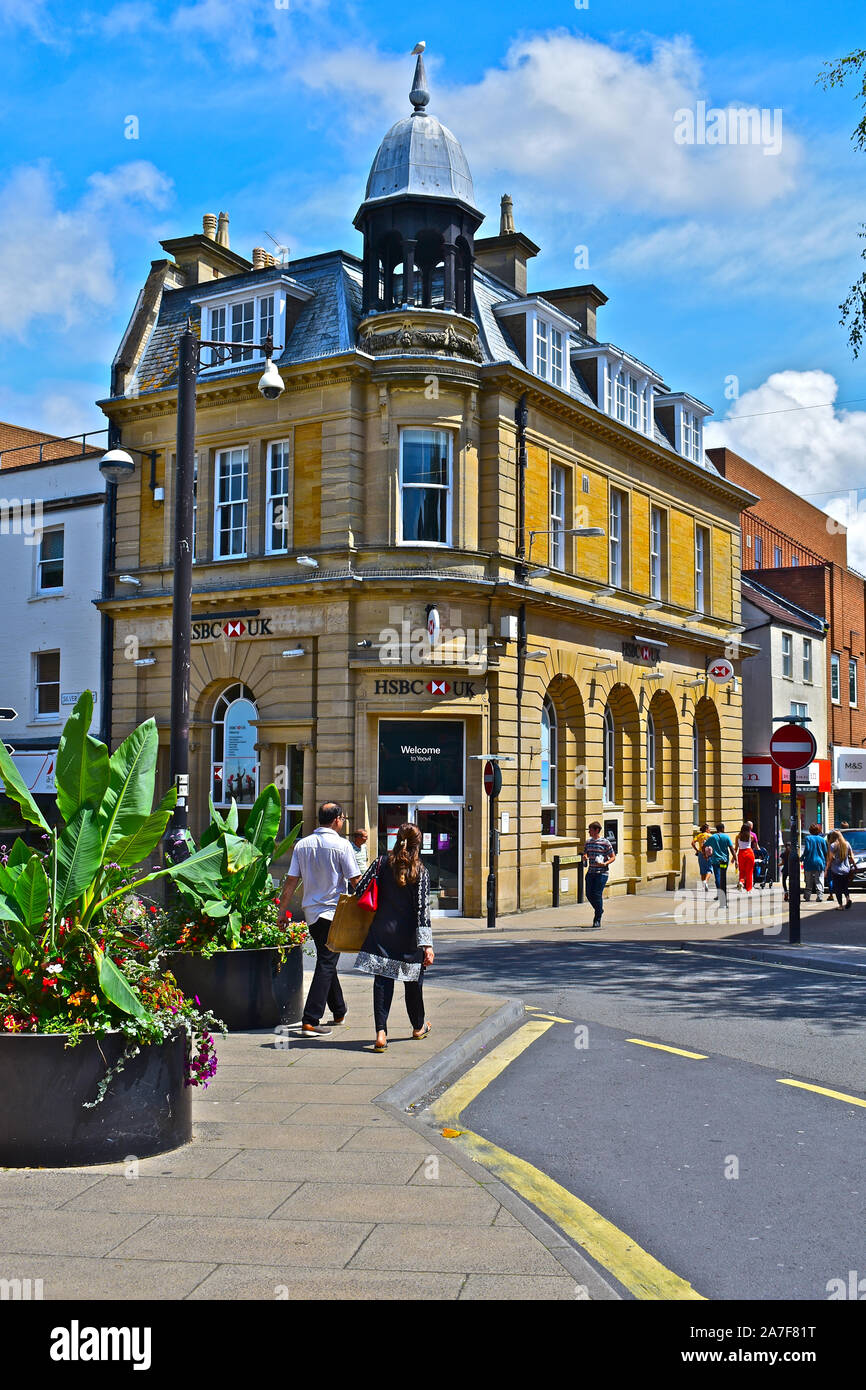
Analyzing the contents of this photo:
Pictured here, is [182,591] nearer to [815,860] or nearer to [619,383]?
[619,383]

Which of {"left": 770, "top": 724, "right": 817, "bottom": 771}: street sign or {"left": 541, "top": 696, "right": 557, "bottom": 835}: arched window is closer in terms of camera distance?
{"left": 770, "top": 724, "right": 817, "bottom": 771}: street sign

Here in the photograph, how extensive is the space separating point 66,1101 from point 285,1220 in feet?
4.73

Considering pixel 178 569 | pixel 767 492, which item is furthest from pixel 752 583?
pixel 178 569

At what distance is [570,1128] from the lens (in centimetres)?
742

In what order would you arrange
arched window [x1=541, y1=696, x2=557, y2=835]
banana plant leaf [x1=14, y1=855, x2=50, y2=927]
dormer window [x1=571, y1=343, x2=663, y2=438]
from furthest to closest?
dormer window [x1=571, y1=343, x2=663, y2=438]
arched window [x1=541, y1=696, x2=557, y2=835]
banana plant leaf [x1=14, y1=855, x2=50, y2=927]

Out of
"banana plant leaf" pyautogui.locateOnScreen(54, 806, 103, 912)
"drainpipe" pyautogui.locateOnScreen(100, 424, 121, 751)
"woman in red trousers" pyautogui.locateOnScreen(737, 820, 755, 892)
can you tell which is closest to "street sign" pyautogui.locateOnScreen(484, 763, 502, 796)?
"woman in red trousers" pyautogui.locateOnScreen(737, 820, 755, 892)

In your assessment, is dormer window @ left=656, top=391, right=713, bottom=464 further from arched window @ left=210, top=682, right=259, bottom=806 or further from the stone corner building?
arched window @ left=210, top=682, right=259, bottom=806

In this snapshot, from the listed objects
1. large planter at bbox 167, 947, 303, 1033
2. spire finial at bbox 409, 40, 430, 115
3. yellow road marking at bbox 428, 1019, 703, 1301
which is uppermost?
spire finial at bbox 409, 40, 430, 115

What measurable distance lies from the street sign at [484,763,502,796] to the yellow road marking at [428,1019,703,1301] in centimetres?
1404

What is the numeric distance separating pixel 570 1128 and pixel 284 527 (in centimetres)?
1888

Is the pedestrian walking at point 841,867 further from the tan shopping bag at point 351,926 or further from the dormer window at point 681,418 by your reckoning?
the tan shopping bag at point 351,926

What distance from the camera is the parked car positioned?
31.3 meters

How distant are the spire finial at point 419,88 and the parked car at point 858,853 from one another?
19647mm
